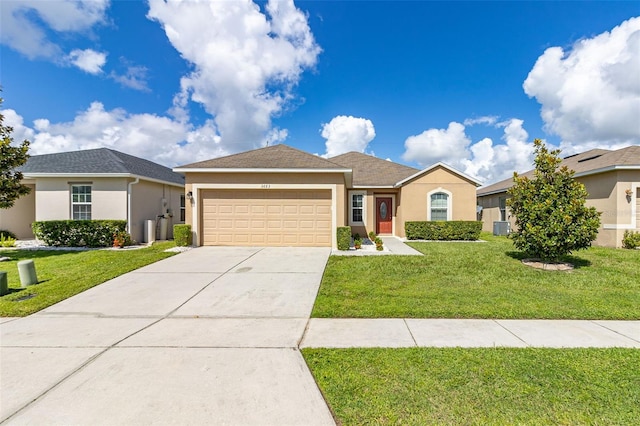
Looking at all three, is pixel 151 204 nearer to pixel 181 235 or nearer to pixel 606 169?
pixel 181 235

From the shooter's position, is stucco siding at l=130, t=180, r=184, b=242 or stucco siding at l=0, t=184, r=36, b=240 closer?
stucco siding at l=130, t=180, r=184, b=242

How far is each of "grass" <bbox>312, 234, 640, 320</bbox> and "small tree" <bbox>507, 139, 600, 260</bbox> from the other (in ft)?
2.40

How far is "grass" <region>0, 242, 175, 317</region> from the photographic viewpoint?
5.27 metres

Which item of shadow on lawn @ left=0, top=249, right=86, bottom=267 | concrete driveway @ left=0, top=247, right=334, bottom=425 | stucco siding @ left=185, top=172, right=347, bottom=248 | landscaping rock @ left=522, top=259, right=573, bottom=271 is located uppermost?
stucco siding @ left=185, top=172, right=347, bottom=248

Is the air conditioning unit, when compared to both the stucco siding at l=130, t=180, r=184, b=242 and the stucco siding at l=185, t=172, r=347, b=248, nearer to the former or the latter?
the stucco siding at l=185, t=172, r=347, b=248

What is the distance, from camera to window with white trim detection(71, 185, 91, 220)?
1273cm

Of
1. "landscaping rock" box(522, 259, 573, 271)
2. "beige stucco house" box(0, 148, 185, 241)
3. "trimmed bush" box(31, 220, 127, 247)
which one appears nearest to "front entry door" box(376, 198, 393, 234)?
"landscaping rock" box(522, 259, 573, 271)

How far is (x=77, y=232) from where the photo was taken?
12.0 metres

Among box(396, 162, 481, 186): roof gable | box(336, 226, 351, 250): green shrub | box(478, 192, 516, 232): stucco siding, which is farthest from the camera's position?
box(478, 192, 516, 232): stucco siding

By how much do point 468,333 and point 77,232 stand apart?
14.9m

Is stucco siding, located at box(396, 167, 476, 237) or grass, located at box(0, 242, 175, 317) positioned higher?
stucco siding, located at box(396, 167, 476, 237)

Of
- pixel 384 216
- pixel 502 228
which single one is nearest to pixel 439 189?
pixel 384 216

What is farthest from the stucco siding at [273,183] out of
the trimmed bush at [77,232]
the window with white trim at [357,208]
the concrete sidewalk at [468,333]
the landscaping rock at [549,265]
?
the concrete sidewalk at [468,333]

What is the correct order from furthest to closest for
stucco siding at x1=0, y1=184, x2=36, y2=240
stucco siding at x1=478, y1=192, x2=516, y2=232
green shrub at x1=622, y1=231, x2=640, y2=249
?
stucco siding at x1=478, y1=192, x2=516, y2=232 → stucco siding at x1=0, y1=184, x2=36, y2=240 → green shrub at x1=622, y1=231, x2=640, y2=249
